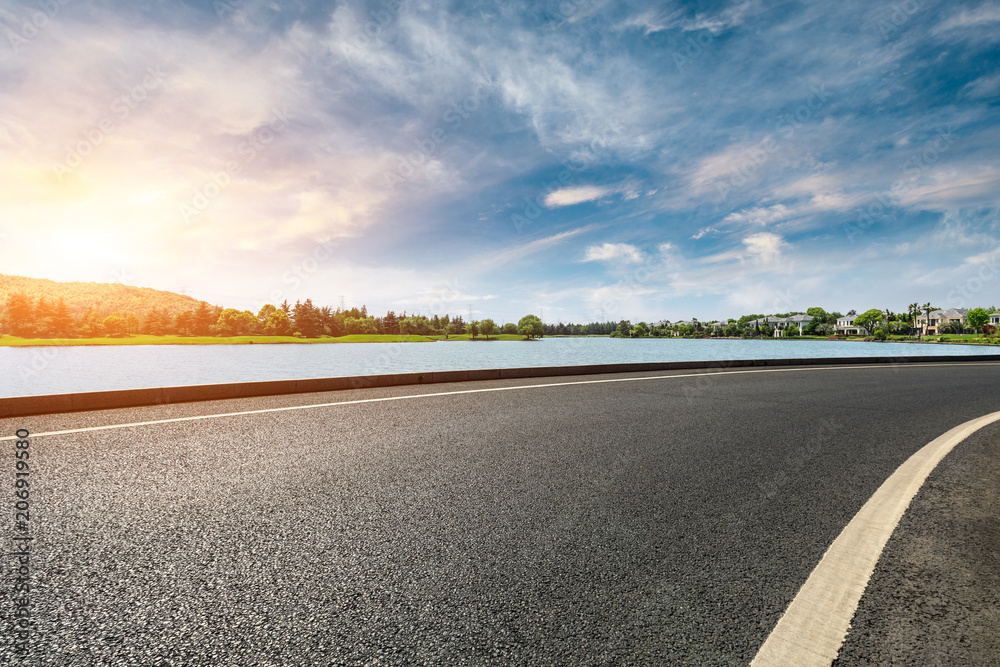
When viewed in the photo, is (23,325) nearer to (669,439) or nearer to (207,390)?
(207,390)

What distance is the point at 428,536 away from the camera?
9.55ft

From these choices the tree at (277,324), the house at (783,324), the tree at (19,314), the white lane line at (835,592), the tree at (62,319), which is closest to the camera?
the white lane line at (835,592)

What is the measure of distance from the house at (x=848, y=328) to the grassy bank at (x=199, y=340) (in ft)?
512

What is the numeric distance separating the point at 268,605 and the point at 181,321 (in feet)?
388

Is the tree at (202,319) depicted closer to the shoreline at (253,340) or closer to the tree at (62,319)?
the shoreline at (253,340)

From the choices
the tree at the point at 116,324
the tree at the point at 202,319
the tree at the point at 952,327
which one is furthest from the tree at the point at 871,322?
the tree at the point at 116,324

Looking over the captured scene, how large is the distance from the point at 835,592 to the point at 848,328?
720 ft

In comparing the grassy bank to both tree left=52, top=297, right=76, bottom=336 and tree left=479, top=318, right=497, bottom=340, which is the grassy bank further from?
tree left=479, top=318, right=497, bottom=340

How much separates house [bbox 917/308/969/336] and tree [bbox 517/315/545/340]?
119 meters

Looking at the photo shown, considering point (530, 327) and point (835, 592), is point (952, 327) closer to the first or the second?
point (530, 327)

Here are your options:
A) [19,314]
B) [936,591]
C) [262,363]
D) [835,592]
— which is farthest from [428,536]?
[19,314]

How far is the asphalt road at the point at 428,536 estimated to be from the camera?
1.94 metres

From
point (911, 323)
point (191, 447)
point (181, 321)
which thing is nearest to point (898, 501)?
point (191, 447)

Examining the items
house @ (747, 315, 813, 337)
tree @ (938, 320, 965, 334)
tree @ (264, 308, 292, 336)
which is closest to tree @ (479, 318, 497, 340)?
tree @ (264, 308, 292, 336)
